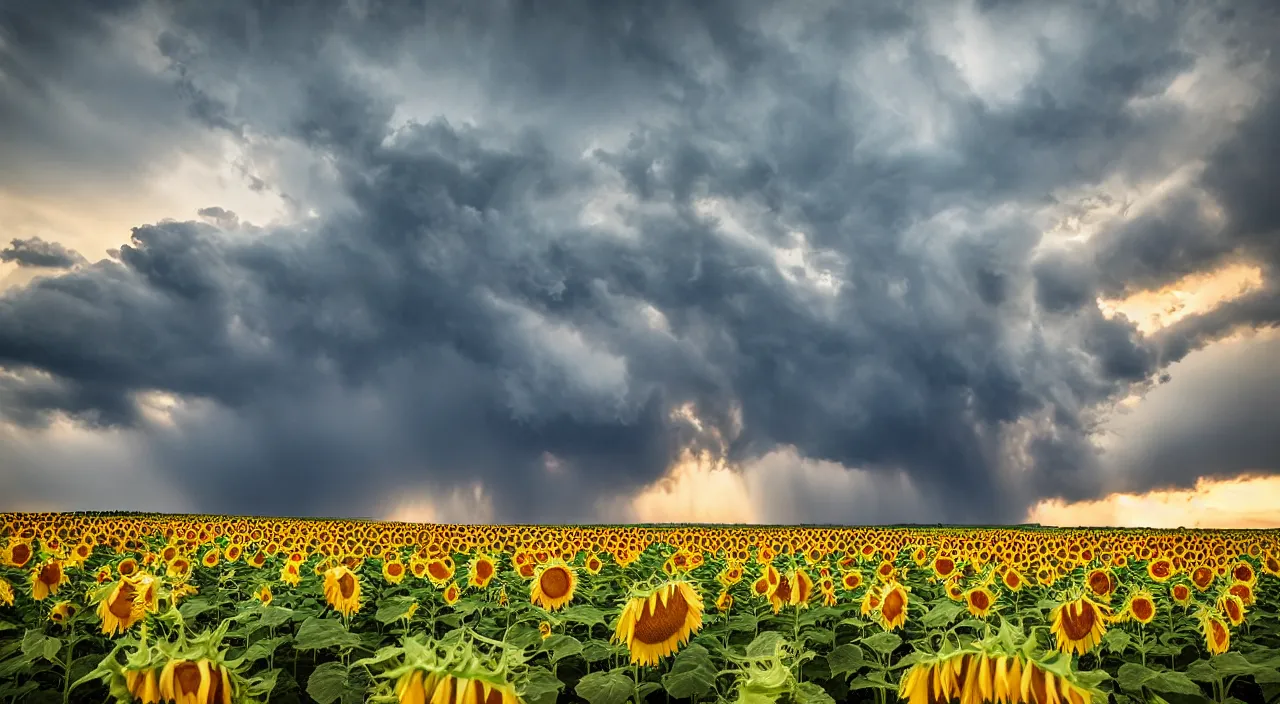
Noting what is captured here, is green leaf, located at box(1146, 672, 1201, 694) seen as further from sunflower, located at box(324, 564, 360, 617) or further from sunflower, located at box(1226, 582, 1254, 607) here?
sunflower, located at box(324, 564, 360, 617)

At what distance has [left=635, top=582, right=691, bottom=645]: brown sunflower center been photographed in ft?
17.6

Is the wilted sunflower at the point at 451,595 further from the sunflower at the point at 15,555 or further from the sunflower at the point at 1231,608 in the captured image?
the sunflower at the point at 15,555

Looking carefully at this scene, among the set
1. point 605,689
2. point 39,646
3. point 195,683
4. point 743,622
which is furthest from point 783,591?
point 39,646

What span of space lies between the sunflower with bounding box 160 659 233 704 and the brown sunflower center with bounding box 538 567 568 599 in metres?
5.30

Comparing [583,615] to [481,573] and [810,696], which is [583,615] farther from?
[481,573]

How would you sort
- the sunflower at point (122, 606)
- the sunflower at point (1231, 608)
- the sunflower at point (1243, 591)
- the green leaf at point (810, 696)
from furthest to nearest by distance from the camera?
the sunflower at point (1243, 591) → the sunflower at point (1231, 608) → the sunflower at point (122, 606) → the green leaf at point (810, 696)

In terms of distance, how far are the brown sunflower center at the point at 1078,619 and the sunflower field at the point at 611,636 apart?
0.01m

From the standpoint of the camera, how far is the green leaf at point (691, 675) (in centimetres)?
567

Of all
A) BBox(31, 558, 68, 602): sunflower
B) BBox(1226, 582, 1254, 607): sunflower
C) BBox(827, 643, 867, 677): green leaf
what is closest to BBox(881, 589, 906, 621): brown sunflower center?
BBox(827, 643, 867, 677): green leaf

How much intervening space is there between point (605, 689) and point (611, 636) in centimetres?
242

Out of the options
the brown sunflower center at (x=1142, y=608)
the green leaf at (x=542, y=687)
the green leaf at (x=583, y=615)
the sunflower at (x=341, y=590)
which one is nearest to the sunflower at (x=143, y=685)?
the green leaf at (x=542, y=687)

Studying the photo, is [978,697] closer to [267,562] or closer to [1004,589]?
[1004,589]

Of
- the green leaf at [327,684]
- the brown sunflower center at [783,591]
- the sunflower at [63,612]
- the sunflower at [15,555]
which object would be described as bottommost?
the green leaf at [327,684]

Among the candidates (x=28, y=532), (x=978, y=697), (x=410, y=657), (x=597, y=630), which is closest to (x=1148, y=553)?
(x=597, y=630)
